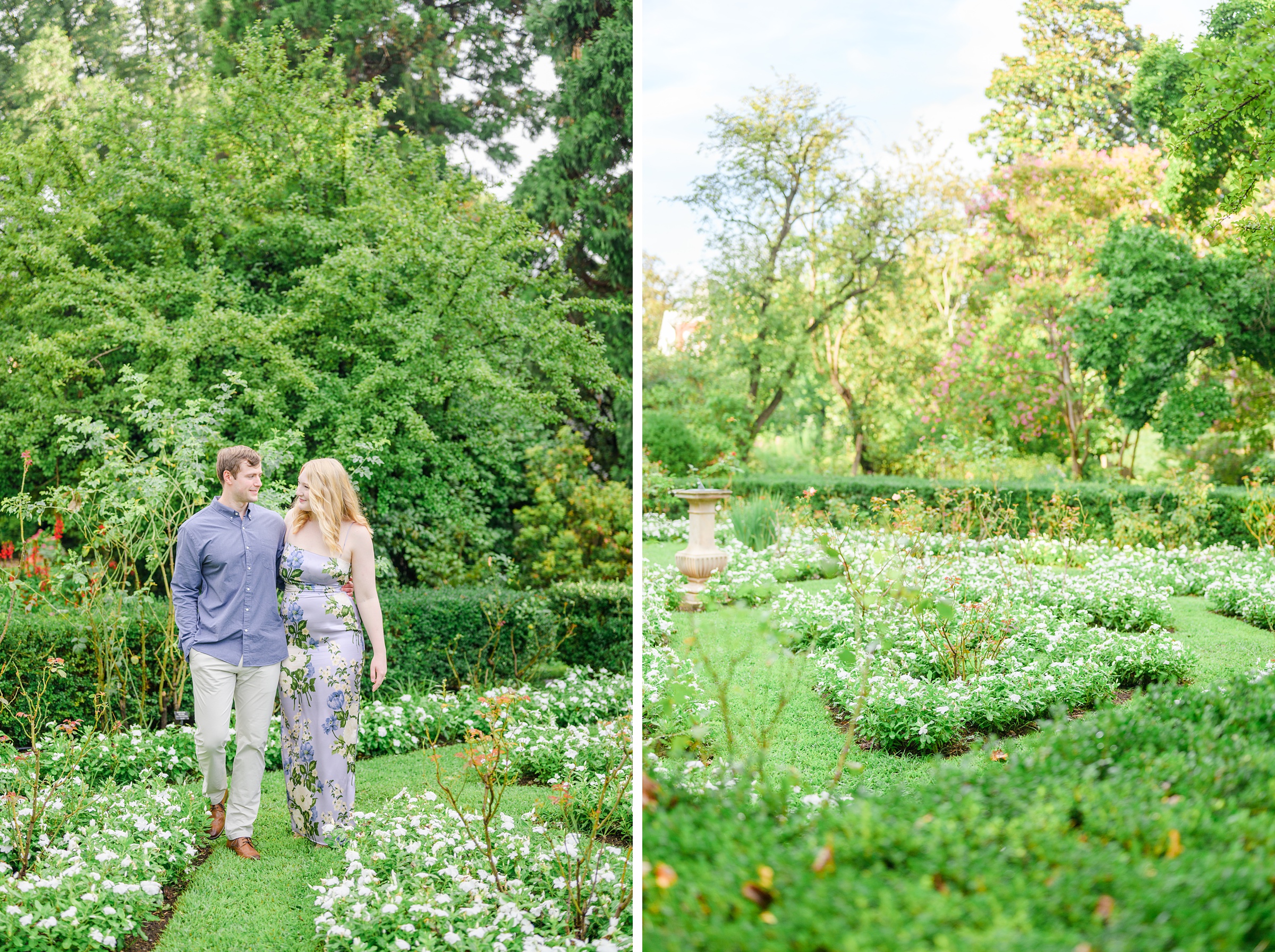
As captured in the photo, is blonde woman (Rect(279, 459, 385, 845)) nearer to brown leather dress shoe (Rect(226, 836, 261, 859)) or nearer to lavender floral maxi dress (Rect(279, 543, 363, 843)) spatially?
lavender floral maxi dress (Rect(279, 543, 363, 843))

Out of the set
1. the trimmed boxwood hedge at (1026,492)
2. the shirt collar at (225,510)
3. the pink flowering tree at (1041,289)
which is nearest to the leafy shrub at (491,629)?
the trimmed boxwood hedge at (1026,492)

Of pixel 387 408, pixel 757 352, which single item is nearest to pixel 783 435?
pixel 757 352

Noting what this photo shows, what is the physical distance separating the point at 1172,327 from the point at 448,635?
16.1 feet

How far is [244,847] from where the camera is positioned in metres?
3.55

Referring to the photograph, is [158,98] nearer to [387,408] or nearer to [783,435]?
[387,408]

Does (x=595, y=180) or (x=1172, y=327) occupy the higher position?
(x=595, y=180)

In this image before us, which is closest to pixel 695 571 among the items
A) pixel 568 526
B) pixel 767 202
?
pixel 767 202

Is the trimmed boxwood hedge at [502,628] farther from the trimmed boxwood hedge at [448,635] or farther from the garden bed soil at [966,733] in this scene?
the garden bed soil at [966,733]

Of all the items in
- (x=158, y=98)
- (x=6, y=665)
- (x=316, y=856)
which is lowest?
(x=316, y=856)

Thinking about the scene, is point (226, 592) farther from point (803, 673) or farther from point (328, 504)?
point (803, 673)

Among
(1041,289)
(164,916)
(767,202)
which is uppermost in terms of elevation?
(767,202)

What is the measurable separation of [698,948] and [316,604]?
238 centimetres

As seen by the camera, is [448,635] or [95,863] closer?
[95,863]

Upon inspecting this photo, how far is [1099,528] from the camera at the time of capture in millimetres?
6465
